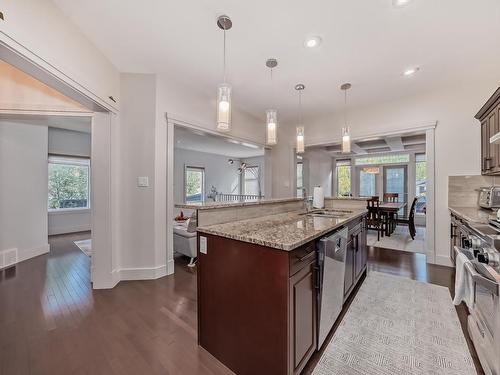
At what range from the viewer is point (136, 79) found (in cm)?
296

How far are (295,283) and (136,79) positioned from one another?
3.22 meters

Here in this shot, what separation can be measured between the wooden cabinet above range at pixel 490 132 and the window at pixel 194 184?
288 inches

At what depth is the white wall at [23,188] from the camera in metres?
3.64

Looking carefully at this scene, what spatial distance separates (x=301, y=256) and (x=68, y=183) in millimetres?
7018

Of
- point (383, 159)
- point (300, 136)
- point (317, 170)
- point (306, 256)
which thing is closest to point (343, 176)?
point (383, 159)

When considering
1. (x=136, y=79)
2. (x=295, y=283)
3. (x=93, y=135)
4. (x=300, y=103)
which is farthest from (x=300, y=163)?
(x=295, y=283)

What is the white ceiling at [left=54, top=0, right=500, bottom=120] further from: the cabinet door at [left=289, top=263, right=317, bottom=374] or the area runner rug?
the area runner rug

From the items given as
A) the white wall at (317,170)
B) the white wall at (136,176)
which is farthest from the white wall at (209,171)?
the white wall at (136,176)

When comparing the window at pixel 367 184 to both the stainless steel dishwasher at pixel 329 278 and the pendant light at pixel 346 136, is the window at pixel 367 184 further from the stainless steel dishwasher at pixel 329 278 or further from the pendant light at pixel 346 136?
the stainless steel dishwasher at pixel 329 278

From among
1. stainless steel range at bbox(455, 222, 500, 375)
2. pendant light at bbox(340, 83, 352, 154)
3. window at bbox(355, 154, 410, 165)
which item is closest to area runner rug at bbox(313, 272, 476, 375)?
→ stainless steel range at bbox(455, 222, 500, 375)

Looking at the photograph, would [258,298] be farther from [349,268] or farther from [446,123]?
[446,123]

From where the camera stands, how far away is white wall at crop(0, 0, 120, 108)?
1534 millimetres

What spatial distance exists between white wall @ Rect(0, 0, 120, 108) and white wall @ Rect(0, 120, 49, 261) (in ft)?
8.61

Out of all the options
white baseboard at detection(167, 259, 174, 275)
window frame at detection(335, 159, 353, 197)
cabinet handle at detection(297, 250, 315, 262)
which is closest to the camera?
cabinet handle at detection(297, 250, 315, 262)
